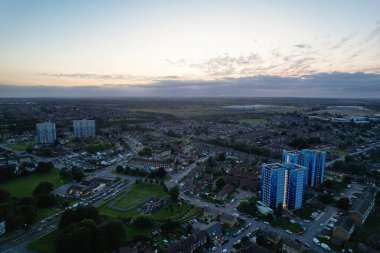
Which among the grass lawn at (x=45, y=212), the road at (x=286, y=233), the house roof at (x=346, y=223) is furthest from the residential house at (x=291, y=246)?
the grass lawn at (x=45, y=212)

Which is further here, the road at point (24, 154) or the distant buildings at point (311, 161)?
the road at point (24, 154)

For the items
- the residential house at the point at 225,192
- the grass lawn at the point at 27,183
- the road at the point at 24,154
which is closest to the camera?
the residential house at the point at 225,192

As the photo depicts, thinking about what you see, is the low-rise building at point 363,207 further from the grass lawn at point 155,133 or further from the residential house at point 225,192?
the grass lawn at point 155,133

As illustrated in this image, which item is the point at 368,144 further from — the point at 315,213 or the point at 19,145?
the point at 19,145

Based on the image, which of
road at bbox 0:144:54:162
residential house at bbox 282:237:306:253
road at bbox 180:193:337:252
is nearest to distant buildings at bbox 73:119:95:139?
road at bbox 0:144:54:162

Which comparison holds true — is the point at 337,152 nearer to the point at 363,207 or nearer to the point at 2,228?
the point at 363,207

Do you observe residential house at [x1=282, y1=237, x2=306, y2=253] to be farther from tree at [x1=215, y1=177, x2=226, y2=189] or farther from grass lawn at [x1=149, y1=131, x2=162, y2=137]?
grass lawn at [x1=149, y1=131, x2=162, y2=137]
